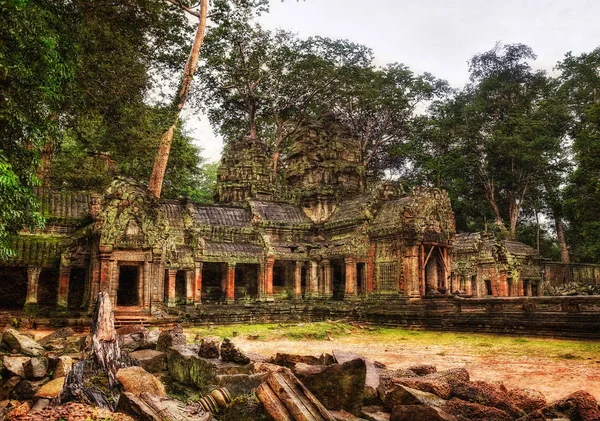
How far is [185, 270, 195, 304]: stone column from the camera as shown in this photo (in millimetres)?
22292

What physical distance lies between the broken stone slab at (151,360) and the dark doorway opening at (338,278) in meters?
18.9

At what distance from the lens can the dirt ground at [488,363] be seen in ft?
25.9

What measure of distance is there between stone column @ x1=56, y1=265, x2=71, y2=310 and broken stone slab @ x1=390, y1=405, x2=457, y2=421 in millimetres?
15589

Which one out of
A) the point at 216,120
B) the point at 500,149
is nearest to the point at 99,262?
the point at 216,120

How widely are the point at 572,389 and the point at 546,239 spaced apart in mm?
45596

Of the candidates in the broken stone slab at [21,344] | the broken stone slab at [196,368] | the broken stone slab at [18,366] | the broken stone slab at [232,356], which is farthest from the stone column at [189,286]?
the broken stone slab at [232,356]

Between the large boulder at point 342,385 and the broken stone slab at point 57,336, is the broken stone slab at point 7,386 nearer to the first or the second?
the broken stone slab at point 57,336

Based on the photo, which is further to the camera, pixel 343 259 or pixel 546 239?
pixel 546 239

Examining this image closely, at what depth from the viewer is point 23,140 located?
33.0 feet

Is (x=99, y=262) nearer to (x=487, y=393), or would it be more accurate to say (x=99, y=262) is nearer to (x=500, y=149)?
(x=487, y=393)

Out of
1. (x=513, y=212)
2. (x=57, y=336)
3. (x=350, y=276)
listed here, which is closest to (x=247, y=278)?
(x=350, y=276)

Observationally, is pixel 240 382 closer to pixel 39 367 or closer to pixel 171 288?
pixel 39 367

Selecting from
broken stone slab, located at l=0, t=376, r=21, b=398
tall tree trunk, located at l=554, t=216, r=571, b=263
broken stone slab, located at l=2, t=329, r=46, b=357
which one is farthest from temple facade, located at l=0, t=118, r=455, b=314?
tall tree trunk, located at l=554, t=216, r=571, b=263

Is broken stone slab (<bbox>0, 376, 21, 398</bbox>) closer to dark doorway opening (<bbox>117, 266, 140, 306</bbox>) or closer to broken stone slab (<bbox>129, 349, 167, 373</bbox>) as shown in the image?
broken stone slab (<bbox>129, 349, 167, 373</bbox>)
